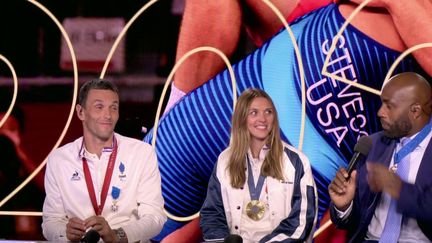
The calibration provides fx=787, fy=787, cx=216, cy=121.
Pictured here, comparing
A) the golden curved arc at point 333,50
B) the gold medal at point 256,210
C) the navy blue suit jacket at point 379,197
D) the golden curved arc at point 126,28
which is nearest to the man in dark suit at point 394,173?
the navy blue suit jacket at point 379,197

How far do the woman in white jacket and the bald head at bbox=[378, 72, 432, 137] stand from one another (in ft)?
1.54

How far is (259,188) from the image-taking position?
3.91 m

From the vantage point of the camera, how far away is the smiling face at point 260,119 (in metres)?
3.97

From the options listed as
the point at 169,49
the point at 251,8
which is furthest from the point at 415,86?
the point at 169,49

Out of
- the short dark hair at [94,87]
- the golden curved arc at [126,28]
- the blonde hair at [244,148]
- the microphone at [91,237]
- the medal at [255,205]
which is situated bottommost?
the microphone at [91,237]

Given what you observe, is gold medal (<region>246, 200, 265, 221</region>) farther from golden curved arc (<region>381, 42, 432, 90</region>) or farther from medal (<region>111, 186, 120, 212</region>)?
golden curved arc (<region>381, 42, 432, 90</region>)

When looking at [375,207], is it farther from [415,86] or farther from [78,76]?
[78,76]

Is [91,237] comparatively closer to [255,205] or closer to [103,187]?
[103,187]

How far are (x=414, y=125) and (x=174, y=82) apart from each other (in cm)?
173

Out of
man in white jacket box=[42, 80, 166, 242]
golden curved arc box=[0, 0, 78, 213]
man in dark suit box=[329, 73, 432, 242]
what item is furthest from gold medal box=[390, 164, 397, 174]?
golden curved arc box=[0, 0, 78, 213]

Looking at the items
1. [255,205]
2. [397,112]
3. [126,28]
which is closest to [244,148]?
[255,205]

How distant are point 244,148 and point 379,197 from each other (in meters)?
0.71

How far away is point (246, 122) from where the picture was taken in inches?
158

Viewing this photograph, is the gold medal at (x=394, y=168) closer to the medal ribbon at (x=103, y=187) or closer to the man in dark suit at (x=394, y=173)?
the man in dark suit at (x=394, y=173)
